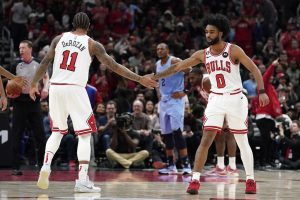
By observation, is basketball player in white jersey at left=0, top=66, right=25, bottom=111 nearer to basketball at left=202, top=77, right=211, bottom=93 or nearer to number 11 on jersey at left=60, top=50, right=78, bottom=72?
number 11 on jersey at left=60, top=50, right=78, bottom=72

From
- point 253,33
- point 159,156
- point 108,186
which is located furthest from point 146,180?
point 253,33

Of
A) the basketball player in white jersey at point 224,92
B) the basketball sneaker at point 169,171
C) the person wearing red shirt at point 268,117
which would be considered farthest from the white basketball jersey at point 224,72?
the person wearing red shirt at point 268,117

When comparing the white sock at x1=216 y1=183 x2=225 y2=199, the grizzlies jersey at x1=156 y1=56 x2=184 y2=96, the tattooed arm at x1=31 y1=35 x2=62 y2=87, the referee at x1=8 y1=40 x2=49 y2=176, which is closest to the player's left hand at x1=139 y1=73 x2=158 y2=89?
the tattooed arm at x1=31 y1=35 x2=62 y2=87

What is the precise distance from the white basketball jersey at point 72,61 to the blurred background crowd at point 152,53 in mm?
5731

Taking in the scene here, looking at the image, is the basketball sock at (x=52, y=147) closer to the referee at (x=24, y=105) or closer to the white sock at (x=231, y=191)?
the white sock at (x=231, y=191)

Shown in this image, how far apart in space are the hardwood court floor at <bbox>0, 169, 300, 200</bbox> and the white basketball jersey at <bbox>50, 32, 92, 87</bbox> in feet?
4.88

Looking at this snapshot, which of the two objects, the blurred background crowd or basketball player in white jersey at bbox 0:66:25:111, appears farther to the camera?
the blurred background crowd

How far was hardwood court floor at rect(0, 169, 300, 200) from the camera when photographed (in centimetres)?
→ 1063

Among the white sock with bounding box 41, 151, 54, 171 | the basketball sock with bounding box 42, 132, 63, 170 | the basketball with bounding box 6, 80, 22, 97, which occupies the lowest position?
the white sock with bounding box 41, 151, 54, 171

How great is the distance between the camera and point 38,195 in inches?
414

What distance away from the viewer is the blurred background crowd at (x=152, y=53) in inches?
720

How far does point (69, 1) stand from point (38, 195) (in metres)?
15.6

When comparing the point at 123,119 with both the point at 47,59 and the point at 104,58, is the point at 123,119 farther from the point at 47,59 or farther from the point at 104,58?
the point at 104,58

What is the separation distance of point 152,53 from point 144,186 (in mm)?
10993
